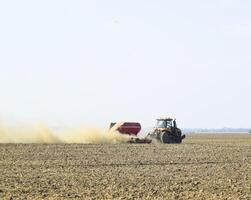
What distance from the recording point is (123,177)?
2142 cm

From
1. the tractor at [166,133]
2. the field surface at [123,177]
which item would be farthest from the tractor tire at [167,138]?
the field surface at [123,177]

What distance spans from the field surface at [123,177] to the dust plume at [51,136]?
17510 millimetres

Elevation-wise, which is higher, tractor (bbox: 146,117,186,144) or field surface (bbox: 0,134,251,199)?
tractor (bbox: 146,117,186,144)

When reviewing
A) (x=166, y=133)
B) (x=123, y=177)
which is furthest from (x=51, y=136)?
(x=123, y=177)

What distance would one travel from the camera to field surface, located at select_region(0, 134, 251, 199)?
17016 mm

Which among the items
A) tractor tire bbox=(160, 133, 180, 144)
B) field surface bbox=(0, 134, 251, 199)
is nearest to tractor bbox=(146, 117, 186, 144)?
tractor tire bbox=(160, 133, 180, 144)

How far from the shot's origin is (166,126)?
50.8 m

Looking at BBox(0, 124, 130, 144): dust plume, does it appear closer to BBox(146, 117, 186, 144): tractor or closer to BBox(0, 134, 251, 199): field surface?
BBox(146, 117, 186, 144): tractor

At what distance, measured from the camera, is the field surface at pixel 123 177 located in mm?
17016

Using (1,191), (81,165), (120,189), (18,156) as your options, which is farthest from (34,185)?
(18,156)

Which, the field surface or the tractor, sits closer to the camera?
the field surface

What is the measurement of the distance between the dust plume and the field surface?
17510 millimetres

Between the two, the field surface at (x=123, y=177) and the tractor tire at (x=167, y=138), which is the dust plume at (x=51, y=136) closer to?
the tractor tire at (x=167, y=138)

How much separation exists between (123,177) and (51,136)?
97.1 ft
